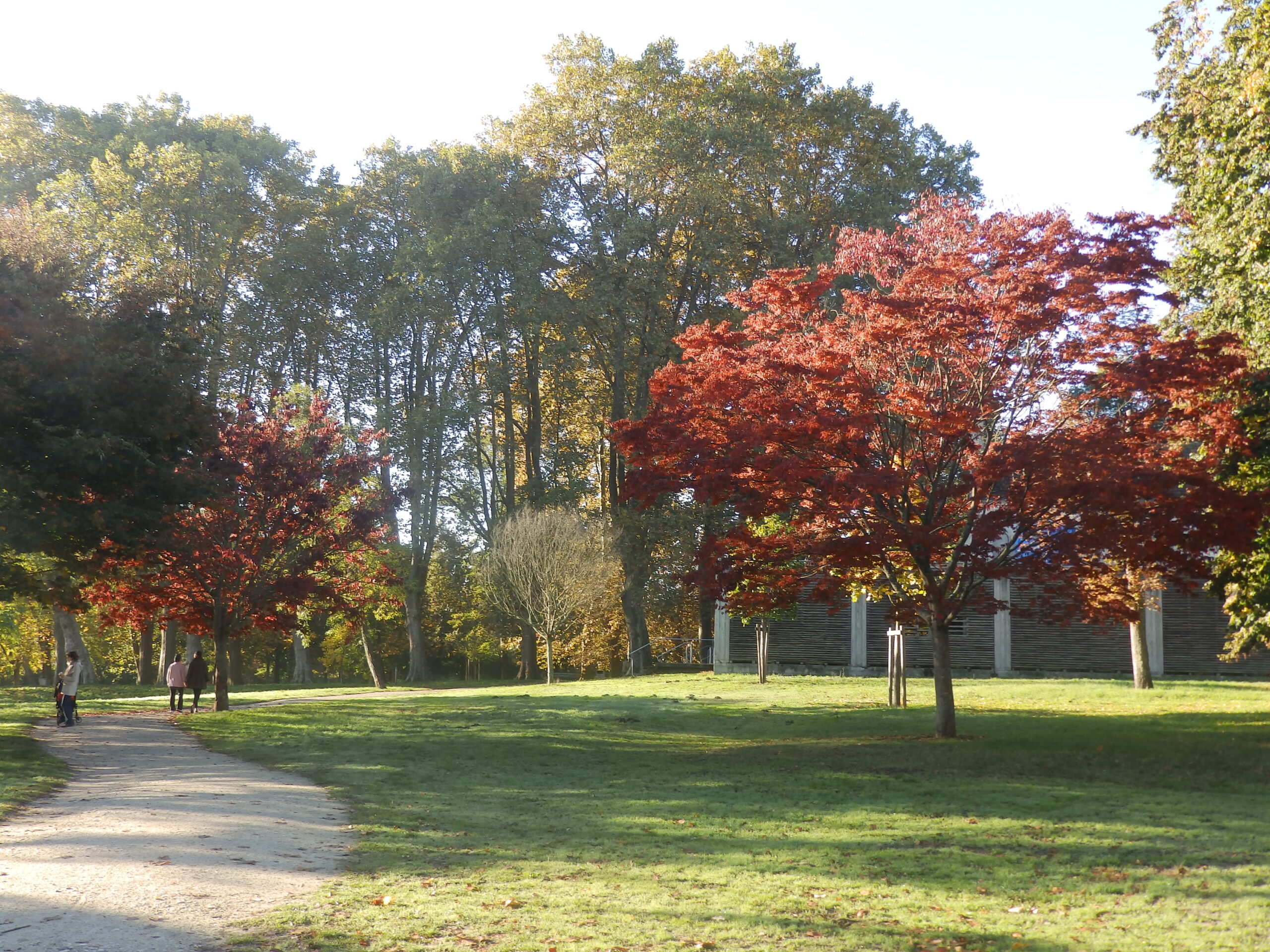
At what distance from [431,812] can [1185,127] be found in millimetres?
14362

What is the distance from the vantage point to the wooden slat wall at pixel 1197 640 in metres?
29.4

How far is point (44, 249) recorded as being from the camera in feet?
46.7

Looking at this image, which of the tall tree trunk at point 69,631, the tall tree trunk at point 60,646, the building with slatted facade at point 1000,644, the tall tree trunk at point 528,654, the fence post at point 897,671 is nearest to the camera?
the fence post at point 897,671

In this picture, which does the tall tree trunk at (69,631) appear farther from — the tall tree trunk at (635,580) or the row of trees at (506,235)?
the tall tree trunk at (635,580)

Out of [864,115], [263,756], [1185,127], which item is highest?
[864,115]

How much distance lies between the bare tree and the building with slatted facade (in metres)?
4.17

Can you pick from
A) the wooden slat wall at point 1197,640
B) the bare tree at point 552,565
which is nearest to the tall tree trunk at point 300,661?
the bare tree at point 552,565

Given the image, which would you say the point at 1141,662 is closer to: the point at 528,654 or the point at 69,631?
the point at 528,654

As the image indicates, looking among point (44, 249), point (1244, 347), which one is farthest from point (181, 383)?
point (1244, 347)

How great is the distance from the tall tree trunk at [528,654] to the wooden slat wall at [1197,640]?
68.0ft

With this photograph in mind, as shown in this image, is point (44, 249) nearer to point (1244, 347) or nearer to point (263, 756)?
point (263, 756)

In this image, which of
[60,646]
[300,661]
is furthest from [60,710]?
[300,661]

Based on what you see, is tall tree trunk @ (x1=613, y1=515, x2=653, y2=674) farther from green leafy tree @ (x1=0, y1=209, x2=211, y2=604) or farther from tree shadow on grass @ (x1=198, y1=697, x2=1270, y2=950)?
green leafy tree @ (x1=0, y1=209, x2=211, y2=604)

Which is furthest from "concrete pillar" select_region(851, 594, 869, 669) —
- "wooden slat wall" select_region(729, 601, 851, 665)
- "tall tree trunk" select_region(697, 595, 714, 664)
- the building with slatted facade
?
"tall tree trunk" select_region(697, 595, 714, 664)
